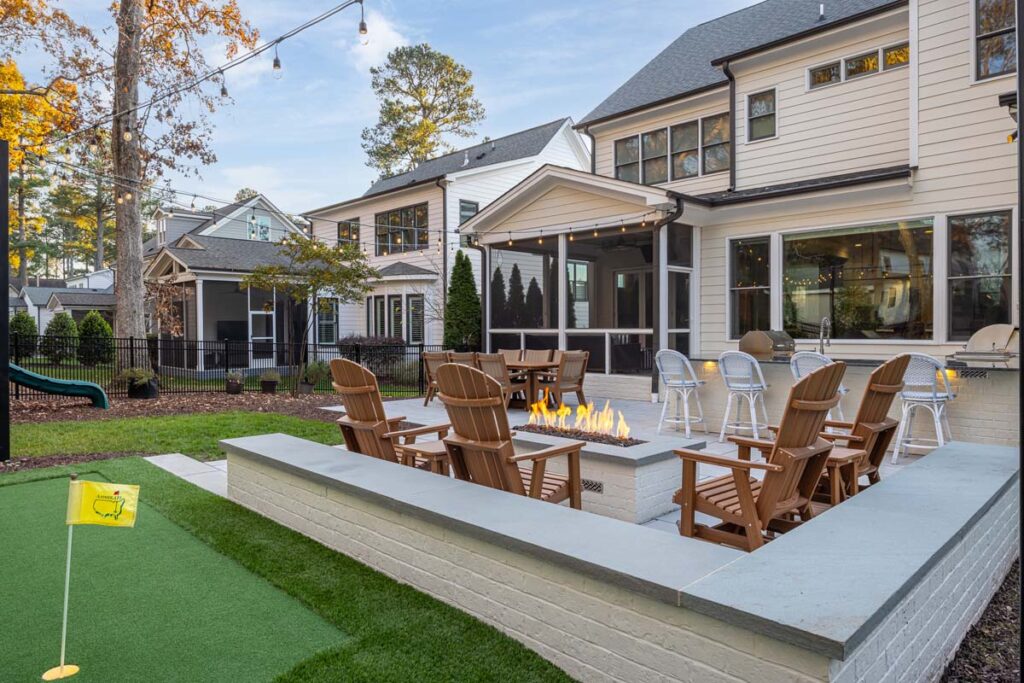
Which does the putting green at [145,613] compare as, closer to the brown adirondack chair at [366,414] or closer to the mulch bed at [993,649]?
the brown adirondack chair at [366,414]

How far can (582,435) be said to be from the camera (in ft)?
16.6

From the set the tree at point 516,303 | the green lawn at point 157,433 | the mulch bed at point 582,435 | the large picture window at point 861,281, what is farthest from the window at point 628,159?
the mulch bed at point 582,435

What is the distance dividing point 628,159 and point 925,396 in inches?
342

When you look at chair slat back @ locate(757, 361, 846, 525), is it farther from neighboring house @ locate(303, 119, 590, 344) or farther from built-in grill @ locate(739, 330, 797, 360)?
A: neighboring house @ locate(303, 119, 590, 344)

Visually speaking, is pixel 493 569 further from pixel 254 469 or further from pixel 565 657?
pixel 254 469

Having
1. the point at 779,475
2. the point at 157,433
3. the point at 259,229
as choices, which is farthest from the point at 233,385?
the point at 259,229

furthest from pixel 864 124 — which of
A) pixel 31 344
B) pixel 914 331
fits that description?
pixel 31 344

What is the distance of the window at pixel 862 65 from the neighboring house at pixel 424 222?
964 centimetres

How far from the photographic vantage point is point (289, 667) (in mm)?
2367

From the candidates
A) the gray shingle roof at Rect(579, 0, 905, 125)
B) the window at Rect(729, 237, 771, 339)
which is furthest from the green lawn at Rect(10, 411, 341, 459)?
the gray shingle roof at Rect(579, 0, 905, 125)

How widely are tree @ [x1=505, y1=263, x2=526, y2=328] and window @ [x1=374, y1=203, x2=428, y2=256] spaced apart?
464cm

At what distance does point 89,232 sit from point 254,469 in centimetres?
4168

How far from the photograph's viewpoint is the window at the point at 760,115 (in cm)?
1115

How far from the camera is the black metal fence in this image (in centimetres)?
1193
